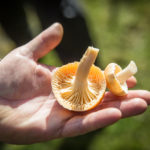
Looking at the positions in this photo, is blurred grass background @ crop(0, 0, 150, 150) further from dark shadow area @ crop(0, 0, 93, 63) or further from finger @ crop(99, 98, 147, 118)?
finger @ crop(99, 98, 147, 118)

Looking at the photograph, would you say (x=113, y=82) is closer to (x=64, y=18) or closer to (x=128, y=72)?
(x=128, y=72)

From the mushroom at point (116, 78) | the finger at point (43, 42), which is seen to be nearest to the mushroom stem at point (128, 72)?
the mushroom at point (116, 78)

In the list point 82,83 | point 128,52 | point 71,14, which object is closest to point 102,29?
point 128,52

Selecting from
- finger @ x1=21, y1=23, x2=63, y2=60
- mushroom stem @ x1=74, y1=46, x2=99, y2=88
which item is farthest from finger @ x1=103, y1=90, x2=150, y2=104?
finger @ x1=21, y1=23, x2=63, y2=60

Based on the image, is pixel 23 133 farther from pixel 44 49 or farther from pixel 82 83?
pixel 44 49

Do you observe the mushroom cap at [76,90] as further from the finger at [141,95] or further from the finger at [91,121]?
the finger at [141,95]

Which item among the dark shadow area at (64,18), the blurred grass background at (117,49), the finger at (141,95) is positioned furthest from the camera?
the dark shadow area at (64,18)
